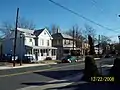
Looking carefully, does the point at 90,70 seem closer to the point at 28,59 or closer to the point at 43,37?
the point at 28,59

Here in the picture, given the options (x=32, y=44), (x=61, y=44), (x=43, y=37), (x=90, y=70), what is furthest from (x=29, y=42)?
(x=90, y=70)

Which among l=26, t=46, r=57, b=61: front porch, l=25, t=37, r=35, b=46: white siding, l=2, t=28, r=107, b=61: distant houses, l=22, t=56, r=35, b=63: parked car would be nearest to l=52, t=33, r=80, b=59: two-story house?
l=2, t=28, r=107, b=61: distant houses

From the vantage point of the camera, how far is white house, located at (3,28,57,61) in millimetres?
57469

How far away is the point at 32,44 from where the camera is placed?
198ft

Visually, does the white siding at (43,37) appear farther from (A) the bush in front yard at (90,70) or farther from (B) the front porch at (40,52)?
(A) the bush in front yard at (90,70)

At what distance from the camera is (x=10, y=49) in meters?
61.1

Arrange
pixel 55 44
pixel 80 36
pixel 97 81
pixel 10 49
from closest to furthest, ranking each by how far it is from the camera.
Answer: pixel 97 81 < pixel 10 49 < pixel 55 44 < pixel 80 36

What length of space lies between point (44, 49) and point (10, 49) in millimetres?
8278

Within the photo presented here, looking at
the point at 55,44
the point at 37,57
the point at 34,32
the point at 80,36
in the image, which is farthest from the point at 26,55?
the point at 80,36

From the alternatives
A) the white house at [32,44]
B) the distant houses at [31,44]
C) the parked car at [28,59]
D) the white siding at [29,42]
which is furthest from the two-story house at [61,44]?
the parked car at [28,59]

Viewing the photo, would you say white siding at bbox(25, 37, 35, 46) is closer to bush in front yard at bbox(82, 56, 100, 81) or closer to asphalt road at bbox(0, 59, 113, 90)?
asphalt road at bbox(0, 59, 113, 90)

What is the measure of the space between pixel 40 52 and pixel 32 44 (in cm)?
281

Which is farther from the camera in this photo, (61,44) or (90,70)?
(61,44)

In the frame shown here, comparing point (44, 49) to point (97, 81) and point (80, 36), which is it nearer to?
point (80, 36)
